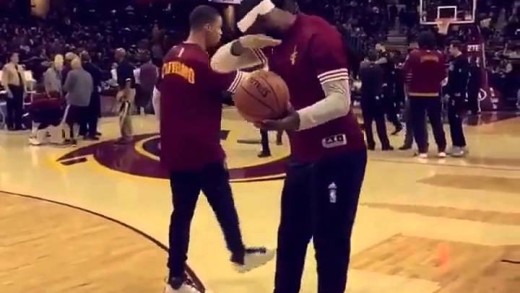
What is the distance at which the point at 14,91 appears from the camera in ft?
49.6

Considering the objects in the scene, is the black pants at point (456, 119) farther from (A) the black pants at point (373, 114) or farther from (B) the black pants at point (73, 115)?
(B) the black pants at point (73, 115)

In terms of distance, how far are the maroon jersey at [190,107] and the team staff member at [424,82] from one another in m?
6.01

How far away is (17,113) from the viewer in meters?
15.5

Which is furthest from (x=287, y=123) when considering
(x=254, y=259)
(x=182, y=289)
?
(x=254, y=259)

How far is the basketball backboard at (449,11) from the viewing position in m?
17.7

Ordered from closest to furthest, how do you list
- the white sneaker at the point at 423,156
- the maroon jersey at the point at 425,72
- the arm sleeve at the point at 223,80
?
the arm sleeve at the point at 223,80, the maroon jersey at the point at 425,72, the white sneaker at the point at 423,156

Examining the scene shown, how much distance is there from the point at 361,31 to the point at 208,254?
2041 cm

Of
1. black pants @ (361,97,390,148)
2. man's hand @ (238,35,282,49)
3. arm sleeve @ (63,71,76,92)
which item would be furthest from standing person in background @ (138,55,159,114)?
man's hand @ (238,35,282,49)

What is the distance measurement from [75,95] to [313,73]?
9906mm

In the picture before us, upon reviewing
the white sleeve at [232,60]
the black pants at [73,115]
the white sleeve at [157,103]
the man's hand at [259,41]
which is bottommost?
the black pants at [73,115]

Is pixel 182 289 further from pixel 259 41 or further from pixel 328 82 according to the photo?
pixel 328 82

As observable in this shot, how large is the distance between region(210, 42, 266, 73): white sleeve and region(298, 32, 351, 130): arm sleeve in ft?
1.52

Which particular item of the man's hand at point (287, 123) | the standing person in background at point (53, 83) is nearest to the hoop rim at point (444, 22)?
the standing person in background at point (53, 83)

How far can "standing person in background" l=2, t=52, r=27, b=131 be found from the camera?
15016mm
